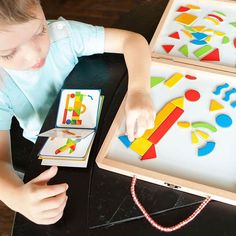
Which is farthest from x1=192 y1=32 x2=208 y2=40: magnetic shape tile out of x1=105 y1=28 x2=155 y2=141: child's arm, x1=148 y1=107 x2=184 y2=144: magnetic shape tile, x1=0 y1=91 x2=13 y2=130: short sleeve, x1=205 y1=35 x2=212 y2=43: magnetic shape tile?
x1=0 y1=91 x2=13 y2=130: short sleeve

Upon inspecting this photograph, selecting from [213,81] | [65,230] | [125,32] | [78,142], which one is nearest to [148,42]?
[125,32]

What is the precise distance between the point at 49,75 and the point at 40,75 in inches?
0.9

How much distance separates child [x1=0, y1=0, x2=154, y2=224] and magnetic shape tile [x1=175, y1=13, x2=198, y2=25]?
0.12 metres

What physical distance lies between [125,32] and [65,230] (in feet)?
1.56

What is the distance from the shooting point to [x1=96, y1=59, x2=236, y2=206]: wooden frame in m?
0.57

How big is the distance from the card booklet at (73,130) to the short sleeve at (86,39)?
12 centimetres

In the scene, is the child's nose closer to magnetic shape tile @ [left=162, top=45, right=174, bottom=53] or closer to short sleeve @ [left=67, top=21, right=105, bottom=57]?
short sleeve @ [left=67, top=21, right=105, bottom=57]

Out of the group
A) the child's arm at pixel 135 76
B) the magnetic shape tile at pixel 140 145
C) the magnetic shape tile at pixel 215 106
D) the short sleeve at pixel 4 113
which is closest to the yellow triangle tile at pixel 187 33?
the child's arm at pixel 135 76

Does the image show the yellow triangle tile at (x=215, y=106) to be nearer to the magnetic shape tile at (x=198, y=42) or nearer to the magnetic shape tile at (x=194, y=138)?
the magnetic shape tile at (x=194, y=138)

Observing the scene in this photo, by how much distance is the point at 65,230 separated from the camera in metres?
0.60

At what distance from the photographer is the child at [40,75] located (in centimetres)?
60

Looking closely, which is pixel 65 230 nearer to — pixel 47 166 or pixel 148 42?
pixel 47 166

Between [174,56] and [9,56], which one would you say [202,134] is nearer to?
[174,56]

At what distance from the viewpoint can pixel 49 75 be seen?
87 centimetres
